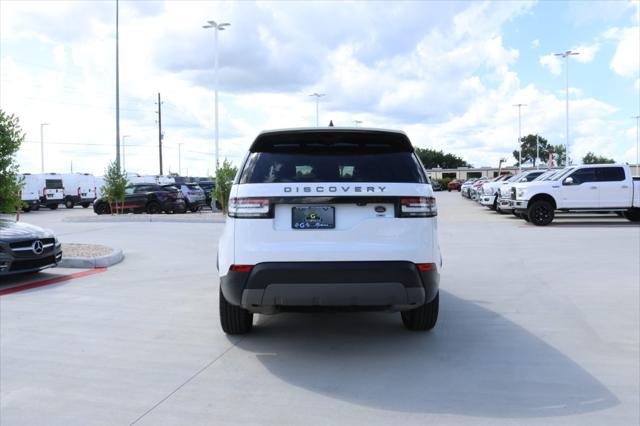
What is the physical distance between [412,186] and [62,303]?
4.72m

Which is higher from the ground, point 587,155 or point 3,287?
point 587,155

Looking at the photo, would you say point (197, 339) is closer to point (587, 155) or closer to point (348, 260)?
point (348, 260)

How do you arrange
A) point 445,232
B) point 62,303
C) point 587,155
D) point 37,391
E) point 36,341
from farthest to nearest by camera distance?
point 587,155 → point 445,232 → point 62,303 → point 36,341 → point 37,391

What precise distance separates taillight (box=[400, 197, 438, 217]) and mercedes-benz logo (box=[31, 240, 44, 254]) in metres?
6.03

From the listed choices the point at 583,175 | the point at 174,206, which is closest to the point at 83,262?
the point at 583,175

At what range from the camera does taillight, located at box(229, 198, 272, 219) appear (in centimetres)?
461

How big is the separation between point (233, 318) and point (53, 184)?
109 feet

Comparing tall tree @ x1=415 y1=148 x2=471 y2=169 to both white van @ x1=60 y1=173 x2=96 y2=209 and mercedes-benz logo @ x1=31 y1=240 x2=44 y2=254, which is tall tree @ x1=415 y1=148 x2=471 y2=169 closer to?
white van @ x1=60 y1=173 x2=96 y2=209

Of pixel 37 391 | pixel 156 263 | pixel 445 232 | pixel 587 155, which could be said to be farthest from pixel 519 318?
pixel 587 155

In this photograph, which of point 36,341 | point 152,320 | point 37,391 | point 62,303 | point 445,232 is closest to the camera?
point 37,391

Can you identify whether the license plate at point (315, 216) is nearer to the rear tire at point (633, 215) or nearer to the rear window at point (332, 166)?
the rear window at point (332, 166)

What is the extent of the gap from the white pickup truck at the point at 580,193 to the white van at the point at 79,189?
27427 mm

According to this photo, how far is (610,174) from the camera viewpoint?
19547 millimetres

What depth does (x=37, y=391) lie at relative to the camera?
4.26 meters
